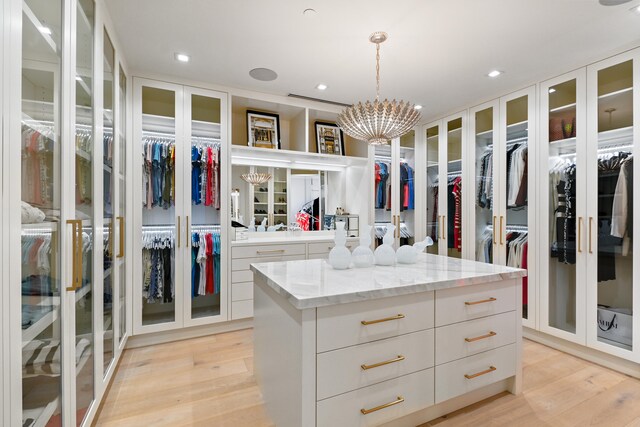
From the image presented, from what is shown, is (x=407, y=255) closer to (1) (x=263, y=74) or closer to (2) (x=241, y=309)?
(2) (x=241, y=309)

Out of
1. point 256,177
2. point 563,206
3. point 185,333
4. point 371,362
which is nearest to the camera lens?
point 371,362

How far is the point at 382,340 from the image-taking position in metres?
1.54

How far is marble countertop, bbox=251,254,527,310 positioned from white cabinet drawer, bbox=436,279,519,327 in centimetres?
5

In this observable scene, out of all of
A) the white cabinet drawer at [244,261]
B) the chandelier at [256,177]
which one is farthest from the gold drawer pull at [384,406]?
the chandelier at [256,177]

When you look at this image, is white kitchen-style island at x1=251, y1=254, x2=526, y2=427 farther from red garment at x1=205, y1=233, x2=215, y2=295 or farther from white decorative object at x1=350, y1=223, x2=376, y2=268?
red garment at x1=205, y1=233, x2=215, y2=295

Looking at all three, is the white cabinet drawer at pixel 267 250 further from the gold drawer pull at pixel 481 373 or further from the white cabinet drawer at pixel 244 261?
the gold drawer pull at pixel 481 373

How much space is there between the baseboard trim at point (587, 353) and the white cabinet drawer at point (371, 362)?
1965 millimetres

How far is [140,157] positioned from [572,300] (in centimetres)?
419

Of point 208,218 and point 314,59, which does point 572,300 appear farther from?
point 208,218

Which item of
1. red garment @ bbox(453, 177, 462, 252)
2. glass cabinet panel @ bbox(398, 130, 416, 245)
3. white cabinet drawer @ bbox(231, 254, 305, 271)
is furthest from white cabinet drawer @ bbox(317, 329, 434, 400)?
glass cabinet panel @ bbox(398, 130, 416, 245)

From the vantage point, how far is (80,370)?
153 cm

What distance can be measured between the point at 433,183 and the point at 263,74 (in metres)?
2.65

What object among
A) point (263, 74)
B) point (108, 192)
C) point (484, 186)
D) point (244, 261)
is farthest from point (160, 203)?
point (484, 186)

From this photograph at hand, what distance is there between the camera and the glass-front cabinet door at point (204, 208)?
10.1 feet
